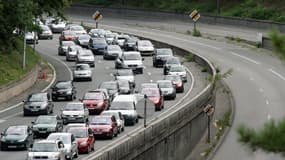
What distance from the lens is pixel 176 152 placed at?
155ft

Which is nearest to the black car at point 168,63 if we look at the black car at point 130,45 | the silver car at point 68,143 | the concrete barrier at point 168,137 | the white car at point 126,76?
the white car at point 126,76

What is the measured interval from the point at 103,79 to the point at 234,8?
53.3 m

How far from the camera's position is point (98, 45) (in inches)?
3420

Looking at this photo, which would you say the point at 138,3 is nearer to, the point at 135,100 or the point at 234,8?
the point at 234,8

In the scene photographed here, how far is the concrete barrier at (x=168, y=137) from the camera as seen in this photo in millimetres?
35906

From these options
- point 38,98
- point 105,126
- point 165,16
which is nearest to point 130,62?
point 38,98

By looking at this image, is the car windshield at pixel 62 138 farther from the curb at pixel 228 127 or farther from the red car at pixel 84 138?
the curb at pixel 228 127

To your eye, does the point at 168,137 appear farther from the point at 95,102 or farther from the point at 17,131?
the point at 95,102

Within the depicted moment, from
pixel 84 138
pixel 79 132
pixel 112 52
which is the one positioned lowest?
pixel 112 52

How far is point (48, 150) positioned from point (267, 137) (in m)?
19.4

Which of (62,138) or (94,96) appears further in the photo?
(94,96)

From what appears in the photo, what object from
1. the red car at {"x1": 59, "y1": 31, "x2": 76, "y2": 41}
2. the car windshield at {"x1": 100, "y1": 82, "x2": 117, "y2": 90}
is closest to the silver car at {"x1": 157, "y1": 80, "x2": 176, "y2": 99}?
the car windshield at {"x1": 100, "y1": 82, "x2": 117, "y2": 90}

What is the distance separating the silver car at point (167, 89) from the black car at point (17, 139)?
722 inches

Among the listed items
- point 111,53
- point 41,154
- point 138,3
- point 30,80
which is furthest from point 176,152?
point 138,3
